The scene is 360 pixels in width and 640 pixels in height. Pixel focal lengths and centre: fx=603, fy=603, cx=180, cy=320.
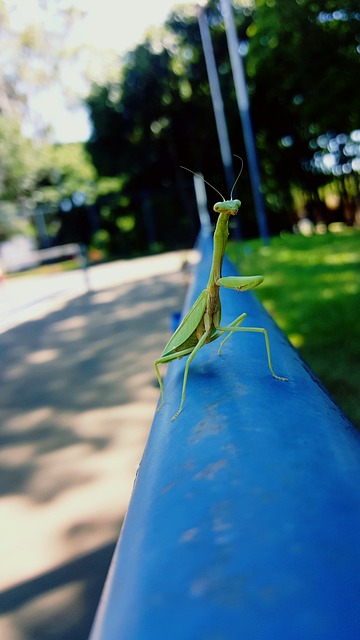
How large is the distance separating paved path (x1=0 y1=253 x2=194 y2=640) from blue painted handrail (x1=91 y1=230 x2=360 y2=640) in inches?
64.6

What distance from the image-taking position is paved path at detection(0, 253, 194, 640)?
8.63ft

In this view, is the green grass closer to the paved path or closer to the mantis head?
the paved path

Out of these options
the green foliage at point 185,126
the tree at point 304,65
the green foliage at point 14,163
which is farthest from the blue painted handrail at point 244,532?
the green foliage at point 14,163

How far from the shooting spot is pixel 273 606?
620 millimetres

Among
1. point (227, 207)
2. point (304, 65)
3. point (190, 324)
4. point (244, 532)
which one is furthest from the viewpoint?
point (304, 65)

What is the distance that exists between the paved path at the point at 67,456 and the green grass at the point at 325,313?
1.44 m

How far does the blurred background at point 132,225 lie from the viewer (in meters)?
3.95

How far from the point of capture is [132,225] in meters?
29.4

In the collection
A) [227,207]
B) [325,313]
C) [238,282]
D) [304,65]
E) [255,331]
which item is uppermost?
[304,65]

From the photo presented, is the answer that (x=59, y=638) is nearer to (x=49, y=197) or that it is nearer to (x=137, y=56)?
(x=137, y=56)

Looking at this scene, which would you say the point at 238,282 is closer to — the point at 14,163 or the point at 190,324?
the point at 190,324

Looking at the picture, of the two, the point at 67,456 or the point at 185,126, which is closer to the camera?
the point at 67,456

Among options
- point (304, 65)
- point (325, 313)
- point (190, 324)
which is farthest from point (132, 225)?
point (190, 324)

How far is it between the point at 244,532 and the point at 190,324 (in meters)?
1.14
